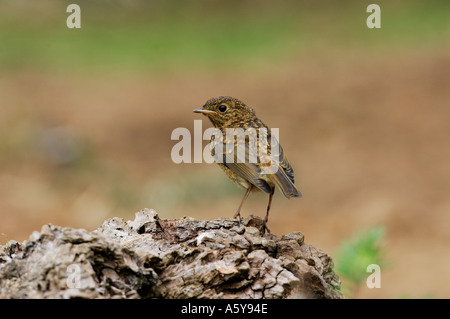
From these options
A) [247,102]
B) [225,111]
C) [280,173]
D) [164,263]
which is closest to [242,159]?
[280,173]

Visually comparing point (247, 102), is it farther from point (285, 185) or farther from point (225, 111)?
point (285, 185)

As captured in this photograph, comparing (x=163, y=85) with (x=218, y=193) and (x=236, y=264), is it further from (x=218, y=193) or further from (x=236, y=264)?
(x=236, y=264)

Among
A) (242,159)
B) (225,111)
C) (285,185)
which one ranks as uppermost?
(225,111)

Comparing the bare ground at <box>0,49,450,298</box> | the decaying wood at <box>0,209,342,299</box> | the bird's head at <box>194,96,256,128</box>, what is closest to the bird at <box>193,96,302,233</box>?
the bird's head at <box>194,96,256,128</box>

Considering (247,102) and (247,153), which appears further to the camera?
(247,102)

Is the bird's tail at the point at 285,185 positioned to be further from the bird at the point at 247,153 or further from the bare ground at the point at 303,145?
the bare ground at the point at 303,145

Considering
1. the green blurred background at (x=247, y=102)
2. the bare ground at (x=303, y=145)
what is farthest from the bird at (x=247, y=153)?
the bare ground at (x=303, y=145)
